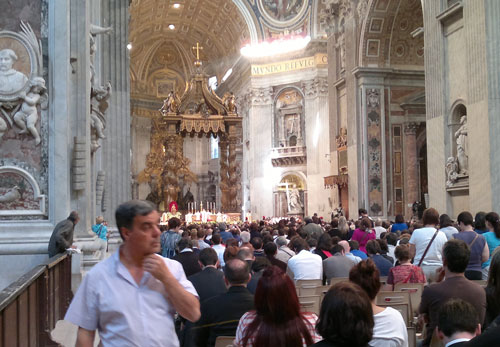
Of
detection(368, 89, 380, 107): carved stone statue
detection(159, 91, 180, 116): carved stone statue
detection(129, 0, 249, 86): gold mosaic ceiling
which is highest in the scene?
detection(129, 0, 249, 86): gold mosaic ceiling

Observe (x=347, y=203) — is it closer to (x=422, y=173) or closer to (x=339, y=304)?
(x=422, y=173)

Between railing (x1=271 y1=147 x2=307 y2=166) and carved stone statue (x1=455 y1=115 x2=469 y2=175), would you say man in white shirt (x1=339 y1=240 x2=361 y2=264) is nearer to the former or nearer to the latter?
carved stone statue (x1=455 y1=115 x2=469 y2=175)

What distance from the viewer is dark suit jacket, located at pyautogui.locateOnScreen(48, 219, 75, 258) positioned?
7.44 m

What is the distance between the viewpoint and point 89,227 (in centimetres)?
989

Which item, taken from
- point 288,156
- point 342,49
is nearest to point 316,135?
point 288,156

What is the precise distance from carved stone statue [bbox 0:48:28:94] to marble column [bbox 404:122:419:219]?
59.4 ft

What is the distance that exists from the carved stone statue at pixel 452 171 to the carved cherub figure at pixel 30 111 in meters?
10.9

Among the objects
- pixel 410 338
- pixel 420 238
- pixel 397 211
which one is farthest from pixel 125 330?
pixel 397 211

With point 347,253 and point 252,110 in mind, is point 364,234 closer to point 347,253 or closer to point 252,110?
point 347,253

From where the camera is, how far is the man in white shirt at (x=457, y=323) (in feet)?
8.79

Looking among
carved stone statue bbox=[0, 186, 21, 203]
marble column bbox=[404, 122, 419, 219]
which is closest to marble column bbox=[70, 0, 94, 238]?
carved stone statue bbox=[0, 186, 21, 203]

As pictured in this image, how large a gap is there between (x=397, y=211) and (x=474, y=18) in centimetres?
1042

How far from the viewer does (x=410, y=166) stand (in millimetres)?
24109

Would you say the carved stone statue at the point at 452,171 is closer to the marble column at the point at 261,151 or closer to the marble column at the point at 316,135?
the marble column at the point at 316,135
